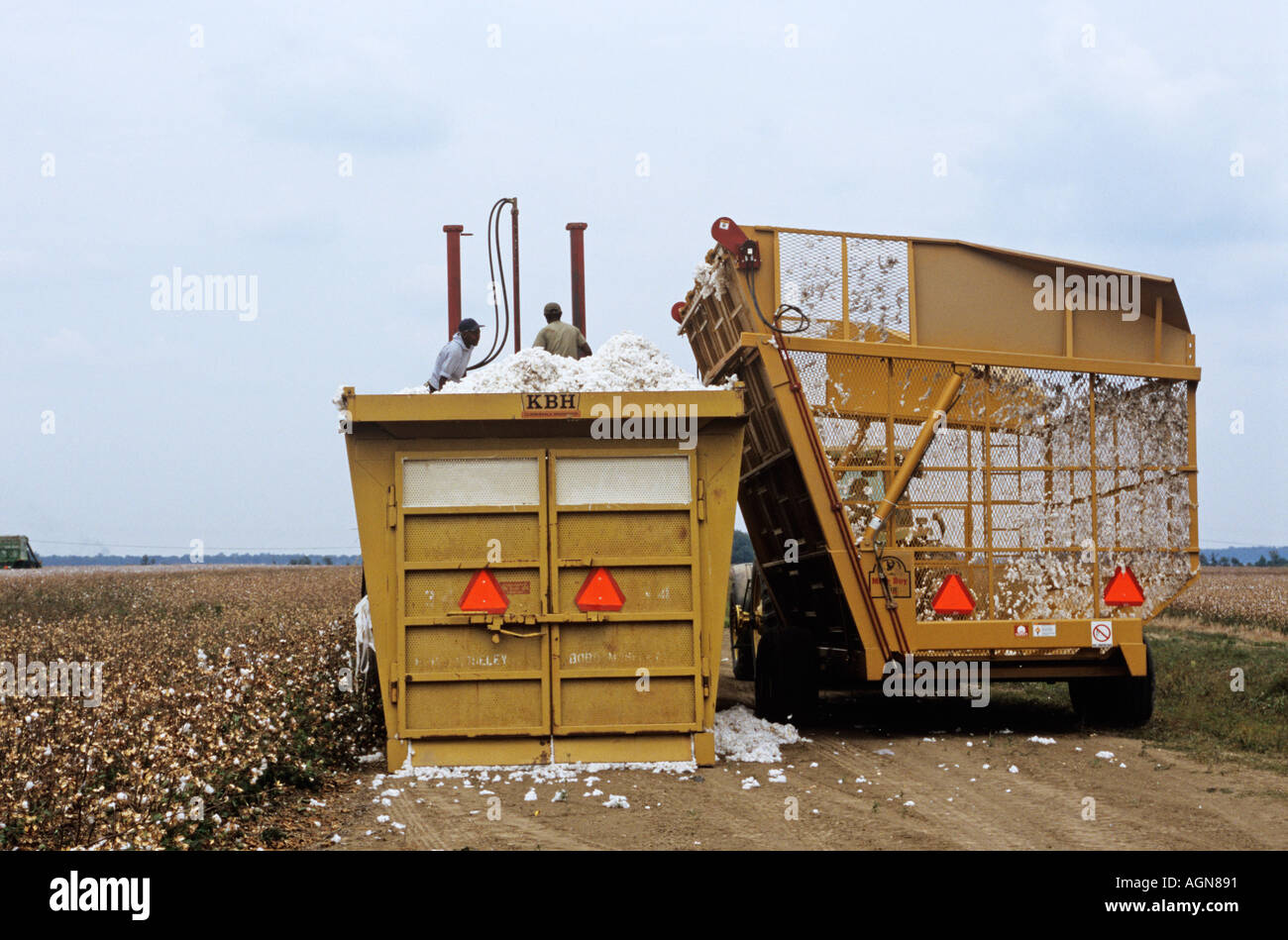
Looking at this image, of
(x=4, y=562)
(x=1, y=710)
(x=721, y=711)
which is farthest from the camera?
(x=4, y=562)

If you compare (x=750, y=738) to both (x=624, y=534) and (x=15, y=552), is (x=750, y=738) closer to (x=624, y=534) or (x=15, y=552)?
(x=624, y=534)

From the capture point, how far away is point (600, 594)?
8227 mm

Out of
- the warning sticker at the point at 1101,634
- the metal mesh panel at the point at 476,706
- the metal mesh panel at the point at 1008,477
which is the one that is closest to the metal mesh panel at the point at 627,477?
the metal mesh panel at the point at 476,706

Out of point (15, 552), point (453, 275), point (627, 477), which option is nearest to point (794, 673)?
point (627, 477)

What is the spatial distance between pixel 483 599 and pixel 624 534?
0.98m

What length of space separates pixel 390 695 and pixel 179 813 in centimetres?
221

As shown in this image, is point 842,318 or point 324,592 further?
point 324,592

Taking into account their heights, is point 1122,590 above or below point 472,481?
below

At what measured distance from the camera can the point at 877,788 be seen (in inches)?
305

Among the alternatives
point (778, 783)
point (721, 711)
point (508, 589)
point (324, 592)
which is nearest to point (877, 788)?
point (778, 783)

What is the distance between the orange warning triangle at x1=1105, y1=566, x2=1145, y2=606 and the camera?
9523 millimetres

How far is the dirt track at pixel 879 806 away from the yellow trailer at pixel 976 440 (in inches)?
36.2

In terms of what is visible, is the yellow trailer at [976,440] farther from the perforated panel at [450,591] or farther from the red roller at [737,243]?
the perforated panel at [450,591]
